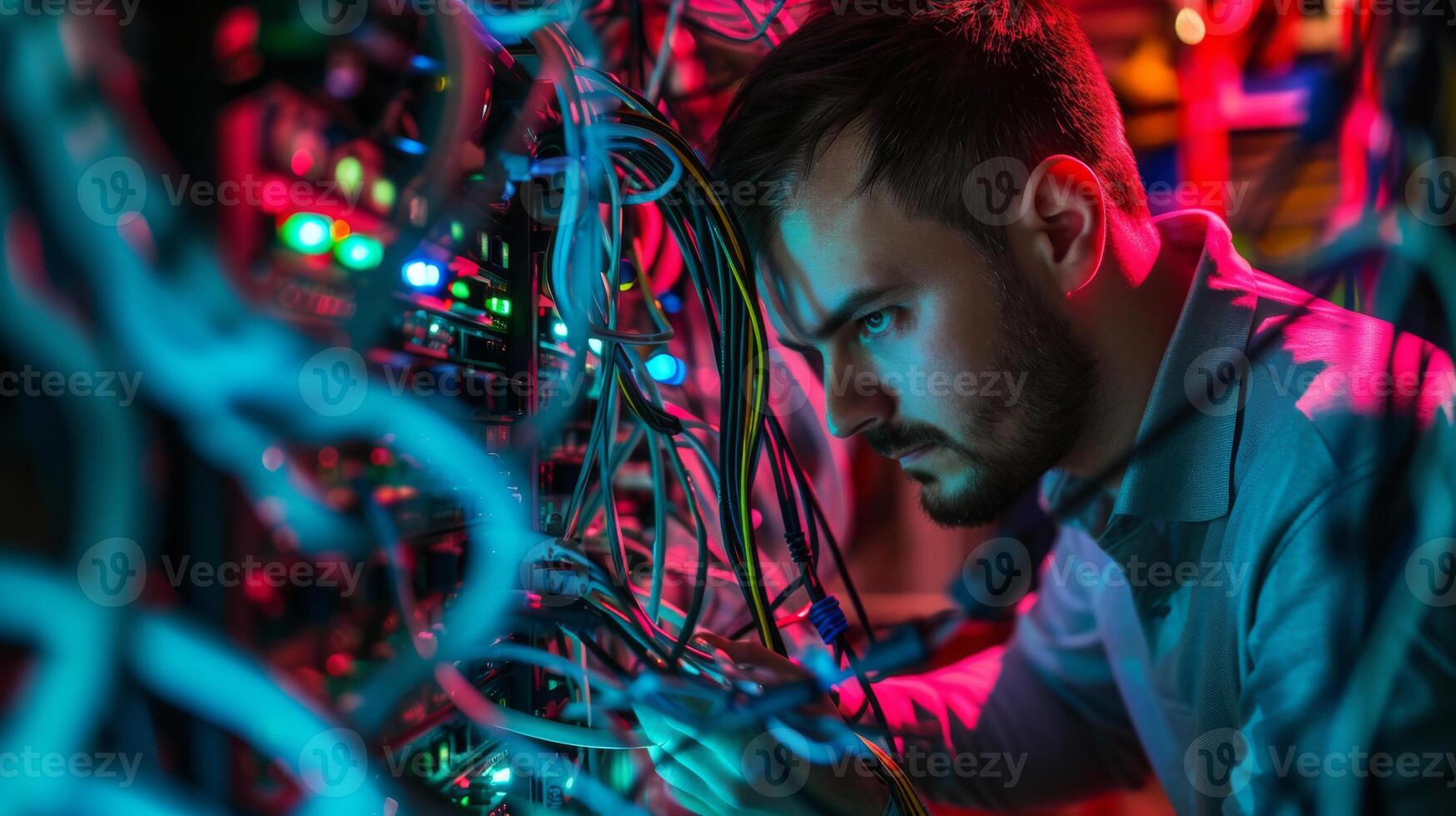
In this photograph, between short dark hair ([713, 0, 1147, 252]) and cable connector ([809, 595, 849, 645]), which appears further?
short dark hair ([713, 0, 1147, 252])

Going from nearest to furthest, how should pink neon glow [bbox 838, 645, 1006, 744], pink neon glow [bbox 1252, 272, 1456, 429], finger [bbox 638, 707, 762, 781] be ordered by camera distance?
finger [bbox 638, 707, 762, 781]
pink neon glow [bbox 1252, 272, 1456, 429]
pink neon glow [bbox 838, 645, 1006, 744]

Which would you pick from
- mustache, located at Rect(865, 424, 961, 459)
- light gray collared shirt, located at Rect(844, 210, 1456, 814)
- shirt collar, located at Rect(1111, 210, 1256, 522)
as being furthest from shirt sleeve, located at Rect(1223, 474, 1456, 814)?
mustache, located at Rect(865, 424, 961, 459)

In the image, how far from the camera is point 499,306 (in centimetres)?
57

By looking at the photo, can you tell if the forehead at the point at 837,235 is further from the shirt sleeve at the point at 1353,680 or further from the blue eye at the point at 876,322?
the shirt sleeve at the point at 1353,680

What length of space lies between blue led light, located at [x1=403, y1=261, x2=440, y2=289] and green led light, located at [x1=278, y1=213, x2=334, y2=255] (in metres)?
0.06

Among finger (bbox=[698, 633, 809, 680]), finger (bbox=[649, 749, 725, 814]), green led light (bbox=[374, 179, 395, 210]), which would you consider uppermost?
green led light (bbox=[374, 179, 395, 210])

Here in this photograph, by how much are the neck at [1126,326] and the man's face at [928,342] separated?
0.03 m

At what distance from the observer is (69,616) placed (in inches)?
14.0

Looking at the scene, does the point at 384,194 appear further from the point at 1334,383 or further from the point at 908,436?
the point at 1334,383

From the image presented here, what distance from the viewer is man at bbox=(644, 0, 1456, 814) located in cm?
59

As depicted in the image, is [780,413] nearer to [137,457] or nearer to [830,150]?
[830,150]

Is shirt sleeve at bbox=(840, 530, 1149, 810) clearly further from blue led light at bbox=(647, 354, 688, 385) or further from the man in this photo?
blue led light at bbox=(647, 354, 688, 385)

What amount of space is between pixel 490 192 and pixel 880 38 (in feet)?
1.49

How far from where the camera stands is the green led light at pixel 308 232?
0.39 m
